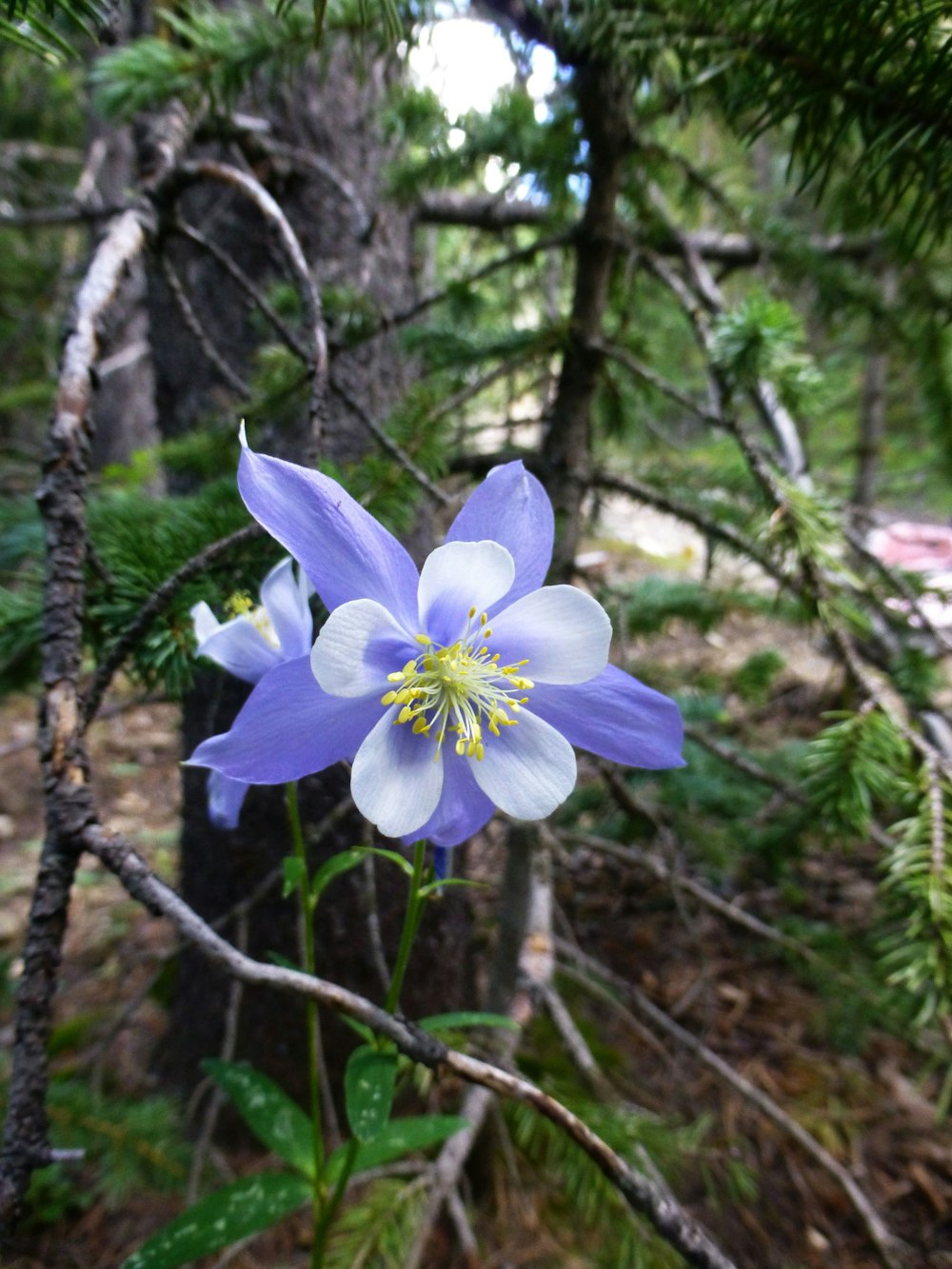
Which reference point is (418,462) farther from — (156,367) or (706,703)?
(706,703)

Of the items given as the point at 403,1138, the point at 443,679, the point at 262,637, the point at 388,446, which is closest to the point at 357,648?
the point at 443,679

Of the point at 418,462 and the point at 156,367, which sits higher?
the point at 156,367

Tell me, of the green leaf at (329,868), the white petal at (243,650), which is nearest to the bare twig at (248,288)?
the white petal at (243,650)

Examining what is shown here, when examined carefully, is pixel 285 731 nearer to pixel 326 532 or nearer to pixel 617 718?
pixel 326 532

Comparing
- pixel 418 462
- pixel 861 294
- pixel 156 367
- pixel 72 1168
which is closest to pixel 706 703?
pixel 861 294

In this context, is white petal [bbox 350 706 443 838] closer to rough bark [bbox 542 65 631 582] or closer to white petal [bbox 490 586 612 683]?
white petal [bbox 490 586 612 683]

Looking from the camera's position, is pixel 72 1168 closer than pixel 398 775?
No

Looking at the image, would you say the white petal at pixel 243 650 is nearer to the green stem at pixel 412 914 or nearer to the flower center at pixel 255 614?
the flower center at pixel 255 614
